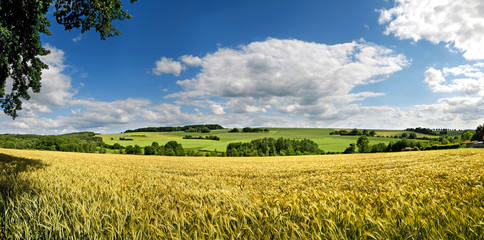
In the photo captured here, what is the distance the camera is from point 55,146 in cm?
6988

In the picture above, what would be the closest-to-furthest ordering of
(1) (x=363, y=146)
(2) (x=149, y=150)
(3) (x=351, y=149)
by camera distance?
1. (2) (x=149, y=150)
2. (3) (x=351, y=149)
3. (1) (x=363, y=146)

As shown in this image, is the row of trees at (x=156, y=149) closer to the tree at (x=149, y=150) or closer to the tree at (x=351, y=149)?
the tree at (x=149, y=150)

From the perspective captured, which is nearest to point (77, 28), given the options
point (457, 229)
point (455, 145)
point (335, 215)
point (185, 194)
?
point (185, 194)

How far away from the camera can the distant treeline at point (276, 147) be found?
234 feet

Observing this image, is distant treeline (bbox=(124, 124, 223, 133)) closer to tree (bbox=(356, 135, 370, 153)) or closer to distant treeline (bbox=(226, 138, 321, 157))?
distant treeline (bbox=(226, 138, 321, 157))

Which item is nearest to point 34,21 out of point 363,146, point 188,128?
point 363,146

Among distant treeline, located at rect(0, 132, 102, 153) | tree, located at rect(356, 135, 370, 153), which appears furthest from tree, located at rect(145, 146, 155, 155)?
tree, located at rect(356, 135, 370, 153)

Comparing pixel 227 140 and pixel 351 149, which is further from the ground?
pixel 227 140

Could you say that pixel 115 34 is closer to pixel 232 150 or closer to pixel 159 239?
pixel 159 239

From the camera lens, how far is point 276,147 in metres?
82.8

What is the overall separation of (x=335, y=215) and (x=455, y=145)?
65930 mm

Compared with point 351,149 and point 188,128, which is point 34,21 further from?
point 188,128

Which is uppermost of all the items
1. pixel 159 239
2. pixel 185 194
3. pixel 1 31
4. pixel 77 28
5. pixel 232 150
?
pixel 77 28

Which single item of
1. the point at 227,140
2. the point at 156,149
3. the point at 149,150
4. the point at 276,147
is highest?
the point at 227,140
